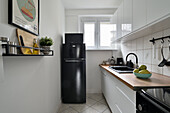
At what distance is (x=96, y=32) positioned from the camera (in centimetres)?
316

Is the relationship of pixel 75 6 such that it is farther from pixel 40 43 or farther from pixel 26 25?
pixel 26 25

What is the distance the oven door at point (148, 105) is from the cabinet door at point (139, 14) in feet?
2.93

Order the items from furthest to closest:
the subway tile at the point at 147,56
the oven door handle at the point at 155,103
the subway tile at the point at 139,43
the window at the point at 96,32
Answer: the window at the point at 96,32 → the subway tile at the point at 139,43 → the subway tile at the point at 147,56 → the oven door handle at the point at 155,103

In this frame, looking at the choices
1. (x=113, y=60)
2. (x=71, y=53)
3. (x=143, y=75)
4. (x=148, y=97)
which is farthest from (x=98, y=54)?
(x=148, y=97)

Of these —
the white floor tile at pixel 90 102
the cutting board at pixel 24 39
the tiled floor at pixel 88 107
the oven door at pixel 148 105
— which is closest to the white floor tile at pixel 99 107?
the tiled floor at pixel 88 107

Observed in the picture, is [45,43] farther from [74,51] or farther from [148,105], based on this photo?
[148,105]

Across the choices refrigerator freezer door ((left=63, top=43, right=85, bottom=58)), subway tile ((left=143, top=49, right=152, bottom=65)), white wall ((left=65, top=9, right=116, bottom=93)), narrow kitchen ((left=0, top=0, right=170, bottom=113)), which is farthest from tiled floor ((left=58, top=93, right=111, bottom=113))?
subway tile ((left=143, top=49, right=152, bottom=65))

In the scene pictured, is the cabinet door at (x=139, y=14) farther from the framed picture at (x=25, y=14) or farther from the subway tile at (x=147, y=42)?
the framed picture at (x=25, y=14)

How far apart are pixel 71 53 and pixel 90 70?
104 centimetres

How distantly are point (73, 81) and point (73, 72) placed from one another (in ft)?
0.73

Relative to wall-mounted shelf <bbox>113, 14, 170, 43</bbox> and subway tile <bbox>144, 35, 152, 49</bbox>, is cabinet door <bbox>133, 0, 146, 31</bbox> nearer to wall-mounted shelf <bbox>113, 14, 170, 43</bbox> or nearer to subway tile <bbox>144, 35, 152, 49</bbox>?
wall-mounted shelf <bbox>113, 14, 170, 43</bbox>

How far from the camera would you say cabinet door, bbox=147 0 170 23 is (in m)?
0.88

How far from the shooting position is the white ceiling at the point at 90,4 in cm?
259

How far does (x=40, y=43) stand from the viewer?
127 cm
